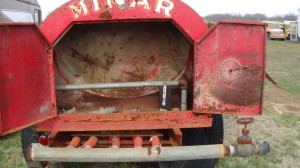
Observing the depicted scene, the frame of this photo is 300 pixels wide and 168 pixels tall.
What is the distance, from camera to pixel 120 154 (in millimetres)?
2275

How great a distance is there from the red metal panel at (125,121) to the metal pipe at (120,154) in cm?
37

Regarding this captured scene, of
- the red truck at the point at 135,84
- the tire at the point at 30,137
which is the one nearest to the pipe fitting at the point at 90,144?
the red truck at the point at 135,84

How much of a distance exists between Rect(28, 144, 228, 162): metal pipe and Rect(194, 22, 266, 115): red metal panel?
1.30ft

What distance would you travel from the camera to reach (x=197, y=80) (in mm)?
2537

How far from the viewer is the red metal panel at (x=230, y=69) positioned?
2428mm

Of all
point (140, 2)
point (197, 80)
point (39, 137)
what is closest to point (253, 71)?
point (197, 80)

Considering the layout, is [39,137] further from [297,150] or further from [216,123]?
[297,150]

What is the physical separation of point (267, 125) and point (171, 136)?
8.13 ft

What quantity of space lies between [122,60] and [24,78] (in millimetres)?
1491

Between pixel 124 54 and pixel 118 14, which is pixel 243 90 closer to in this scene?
pixel 118 14

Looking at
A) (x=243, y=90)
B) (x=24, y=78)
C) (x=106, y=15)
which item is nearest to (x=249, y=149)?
(x=243, y=90)

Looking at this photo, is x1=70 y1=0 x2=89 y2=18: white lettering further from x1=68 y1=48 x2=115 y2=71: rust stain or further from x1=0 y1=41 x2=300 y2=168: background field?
x1=0 y1=41 x2=300 y2=168: background field

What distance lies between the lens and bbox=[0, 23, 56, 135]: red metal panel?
2.16 metres

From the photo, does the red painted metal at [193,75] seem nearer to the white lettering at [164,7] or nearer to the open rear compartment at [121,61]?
the white lettering at [164,7]
